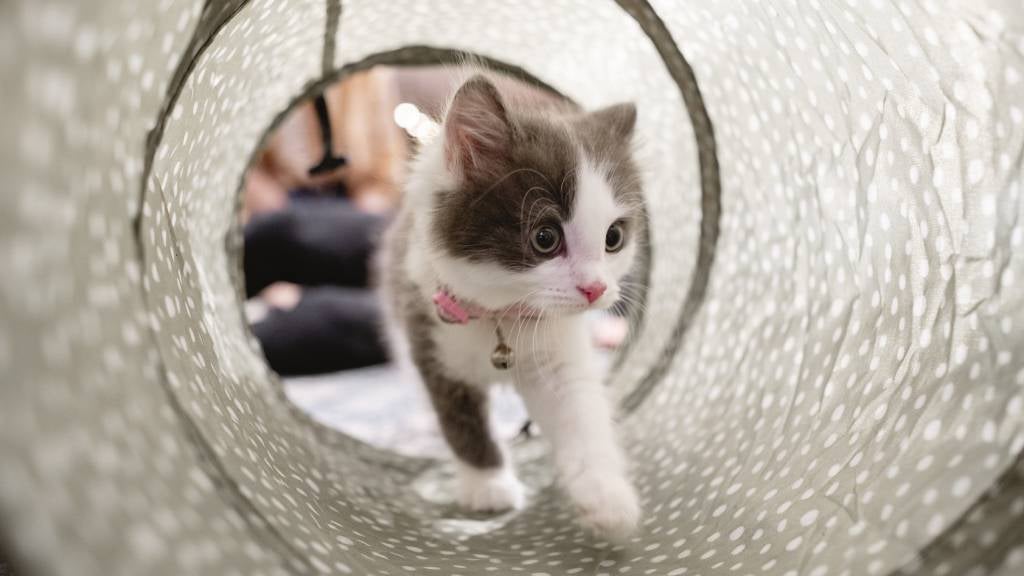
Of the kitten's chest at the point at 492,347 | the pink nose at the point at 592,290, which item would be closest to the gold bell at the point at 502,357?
the kitten's chest at the point at 492,347

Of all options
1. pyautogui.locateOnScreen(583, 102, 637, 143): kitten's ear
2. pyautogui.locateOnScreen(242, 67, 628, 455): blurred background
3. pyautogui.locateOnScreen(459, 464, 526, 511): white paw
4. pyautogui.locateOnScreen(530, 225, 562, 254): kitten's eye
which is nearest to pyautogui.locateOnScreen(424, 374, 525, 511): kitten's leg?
pyautogui.locateOnScreen(459, 464, 526, 511): white paw

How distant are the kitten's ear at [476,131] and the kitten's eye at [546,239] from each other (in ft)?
0.55

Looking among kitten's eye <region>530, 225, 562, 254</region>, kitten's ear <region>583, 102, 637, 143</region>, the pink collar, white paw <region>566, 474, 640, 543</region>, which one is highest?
kitten's ear <region>583, 102, 637, 143</region>

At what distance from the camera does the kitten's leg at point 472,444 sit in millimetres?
1592

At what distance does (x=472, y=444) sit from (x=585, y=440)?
1.06 ft

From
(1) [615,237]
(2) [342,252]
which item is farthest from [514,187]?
(2) [342,252]

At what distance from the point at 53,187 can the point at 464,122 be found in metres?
0.85

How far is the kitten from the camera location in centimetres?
128

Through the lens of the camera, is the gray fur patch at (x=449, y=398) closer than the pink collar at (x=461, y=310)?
No

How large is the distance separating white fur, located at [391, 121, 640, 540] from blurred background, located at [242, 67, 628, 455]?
0.64 feet

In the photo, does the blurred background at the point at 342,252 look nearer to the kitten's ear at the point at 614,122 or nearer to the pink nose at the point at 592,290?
the kitten's ear at the point at 614,122

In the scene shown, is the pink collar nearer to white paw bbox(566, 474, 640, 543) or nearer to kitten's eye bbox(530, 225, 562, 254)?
kitten's eye bbox(530, 225, 562, 254)

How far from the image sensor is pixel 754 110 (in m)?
1.62

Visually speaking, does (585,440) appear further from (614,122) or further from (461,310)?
(614,122)
